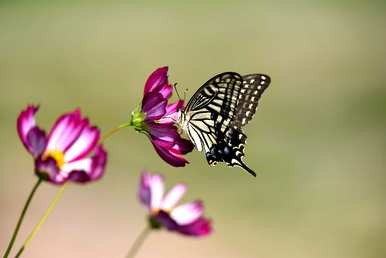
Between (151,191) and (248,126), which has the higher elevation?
(248,126)

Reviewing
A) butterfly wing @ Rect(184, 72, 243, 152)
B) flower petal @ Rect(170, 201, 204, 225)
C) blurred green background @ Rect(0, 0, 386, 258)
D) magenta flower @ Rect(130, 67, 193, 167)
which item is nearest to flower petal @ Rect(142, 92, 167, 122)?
magenta flower @ Rect(130, 67, 193, 167)

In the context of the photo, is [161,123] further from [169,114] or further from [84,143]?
[84,143]

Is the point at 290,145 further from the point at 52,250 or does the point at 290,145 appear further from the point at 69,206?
the point at 52,250

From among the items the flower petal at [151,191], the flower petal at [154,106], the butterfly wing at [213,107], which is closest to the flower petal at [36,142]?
the flower petal at [151,191]

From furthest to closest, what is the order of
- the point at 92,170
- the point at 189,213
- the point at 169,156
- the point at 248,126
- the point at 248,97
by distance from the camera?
the point at 248,126, the point at 248,97, the point at 169,156, the point at 189,213, the point at 92,170

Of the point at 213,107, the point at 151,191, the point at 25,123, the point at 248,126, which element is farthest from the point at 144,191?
the point at 248,126

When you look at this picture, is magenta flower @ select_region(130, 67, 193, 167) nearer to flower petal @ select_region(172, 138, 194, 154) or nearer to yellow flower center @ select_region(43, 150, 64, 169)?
flower petal @ select_region(172, 138, 194, 154)
